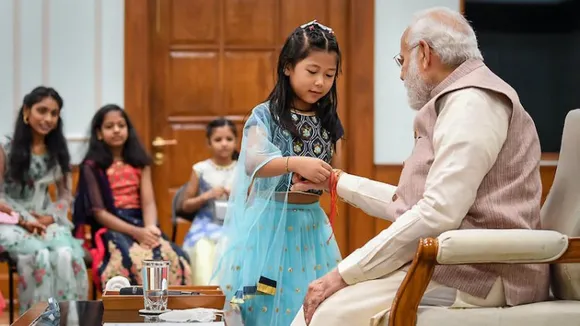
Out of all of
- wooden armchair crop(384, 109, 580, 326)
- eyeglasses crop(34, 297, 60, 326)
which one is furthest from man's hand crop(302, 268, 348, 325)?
eyeglasses crop(34, 297, 60, 326)

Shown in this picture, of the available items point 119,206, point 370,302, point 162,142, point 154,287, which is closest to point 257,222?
point 154,287

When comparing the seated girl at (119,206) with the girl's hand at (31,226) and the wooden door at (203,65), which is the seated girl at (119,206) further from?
the wooden door at (203,65)

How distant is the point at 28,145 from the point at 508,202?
2926 mm

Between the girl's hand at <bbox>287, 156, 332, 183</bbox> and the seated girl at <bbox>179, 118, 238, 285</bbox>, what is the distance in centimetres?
175

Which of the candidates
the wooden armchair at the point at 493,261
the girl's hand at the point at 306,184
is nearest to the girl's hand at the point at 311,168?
the girl's hand at the point at 306,184

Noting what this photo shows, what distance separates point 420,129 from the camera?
223 cm

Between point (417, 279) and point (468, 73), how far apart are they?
56 centimetres

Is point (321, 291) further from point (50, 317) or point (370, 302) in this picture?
point (50, 317)

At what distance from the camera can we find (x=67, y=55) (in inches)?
214

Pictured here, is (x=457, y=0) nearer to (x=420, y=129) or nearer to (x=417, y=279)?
(x=420, y=129)

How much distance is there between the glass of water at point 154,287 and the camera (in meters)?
2.51

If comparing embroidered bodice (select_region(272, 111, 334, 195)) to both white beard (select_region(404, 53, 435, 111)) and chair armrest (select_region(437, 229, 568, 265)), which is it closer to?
white beard (select_region(404, 53, 435, 111))

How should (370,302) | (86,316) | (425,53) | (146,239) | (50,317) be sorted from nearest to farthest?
(370,302) → (425,53) → (50,317) → (86,316) → (146,239)

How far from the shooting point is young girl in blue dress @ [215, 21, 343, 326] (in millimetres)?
2844
